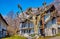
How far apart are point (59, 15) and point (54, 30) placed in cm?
259

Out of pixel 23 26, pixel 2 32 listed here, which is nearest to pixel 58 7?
pixel 23 26

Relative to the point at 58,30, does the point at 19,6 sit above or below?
above

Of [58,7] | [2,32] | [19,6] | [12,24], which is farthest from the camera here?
[12,24]

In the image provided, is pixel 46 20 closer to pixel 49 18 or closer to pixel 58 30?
pixel 49 18

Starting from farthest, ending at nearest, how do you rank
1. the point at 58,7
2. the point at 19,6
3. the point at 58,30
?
1. the point at 58,7
2. the point at 58,30
3. the point at 19,6

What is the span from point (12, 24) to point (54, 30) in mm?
15306

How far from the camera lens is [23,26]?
32.8 meters

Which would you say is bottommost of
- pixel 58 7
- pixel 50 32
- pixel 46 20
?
pixel 50 32

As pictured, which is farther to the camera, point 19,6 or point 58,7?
point 58,7

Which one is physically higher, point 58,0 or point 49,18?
point 58,0

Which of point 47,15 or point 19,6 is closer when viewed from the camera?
point 19,6

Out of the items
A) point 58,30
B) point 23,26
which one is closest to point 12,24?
point 23,26

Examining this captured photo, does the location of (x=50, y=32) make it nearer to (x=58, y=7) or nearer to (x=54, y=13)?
(x=54, y=13)

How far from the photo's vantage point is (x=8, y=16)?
40.8 m
